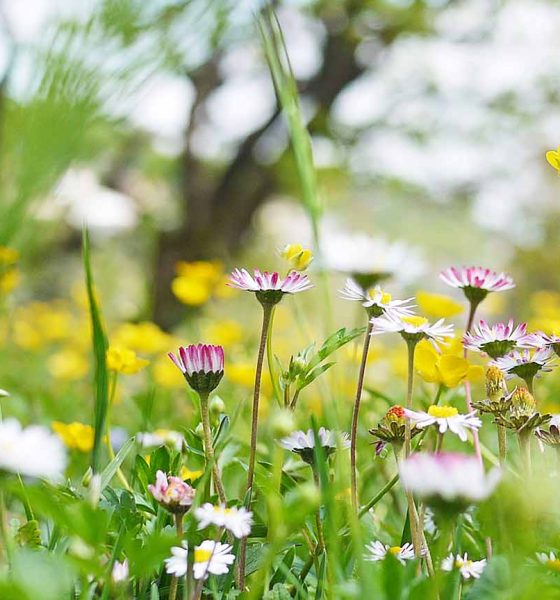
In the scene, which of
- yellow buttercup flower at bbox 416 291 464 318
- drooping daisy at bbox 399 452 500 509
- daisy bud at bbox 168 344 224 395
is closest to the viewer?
drooping daisy at bbox 399 452 500 509

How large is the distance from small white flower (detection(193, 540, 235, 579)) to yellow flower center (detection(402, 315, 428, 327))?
0.13 m

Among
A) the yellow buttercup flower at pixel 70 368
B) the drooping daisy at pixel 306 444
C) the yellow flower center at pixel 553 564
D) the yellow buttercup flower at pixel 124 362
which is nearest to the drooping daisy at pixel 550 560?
the yellow flower center at pixel 553 564

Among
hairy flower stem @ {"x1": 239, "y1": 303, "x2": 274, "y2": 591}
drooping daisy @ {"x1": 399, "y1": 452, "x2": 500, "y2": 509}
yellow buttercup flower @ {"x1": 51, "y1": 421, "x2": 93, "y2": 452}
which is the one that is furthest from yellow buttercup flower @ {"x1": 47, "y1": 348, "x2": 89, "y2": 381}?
drooping daisy @ {"x1": 399, "y1": 452, "x2": 500, "y2": 509}

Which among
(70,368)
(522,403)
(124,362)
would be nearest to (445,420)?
(522,403)

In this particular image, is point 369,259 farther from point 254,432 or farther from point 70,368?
point 70,368

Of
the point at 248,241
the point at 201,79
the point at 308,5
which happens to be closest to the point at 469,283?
the point at 308,5

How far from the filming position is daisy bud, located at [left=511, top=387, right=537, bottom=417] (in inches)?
13.3

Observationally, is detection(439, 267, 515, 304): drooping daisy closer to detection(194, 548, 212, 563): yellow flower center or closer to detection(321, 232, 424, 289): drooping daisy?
detection(321, 232, 424, 289): drooping daisy

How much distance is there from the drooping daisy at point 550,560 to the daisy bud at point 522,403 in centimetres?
6

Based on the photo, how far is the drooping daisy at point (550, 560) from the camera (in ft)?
1.06

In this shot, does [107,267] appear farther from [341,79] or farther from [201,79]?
[341,79]

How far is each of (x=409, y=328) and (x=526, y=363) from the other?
2.5 inches

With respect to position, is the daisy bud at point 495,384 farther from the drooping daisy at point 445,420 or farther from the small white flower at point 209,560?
the small white flower at point 209,560

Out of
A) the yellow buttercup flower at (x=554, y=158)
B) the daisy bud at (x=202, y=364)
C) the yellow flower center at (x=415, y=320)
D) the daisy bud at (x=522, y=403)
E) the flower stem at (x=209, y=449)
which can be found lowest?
the flower stem at (x=209, y=449)
